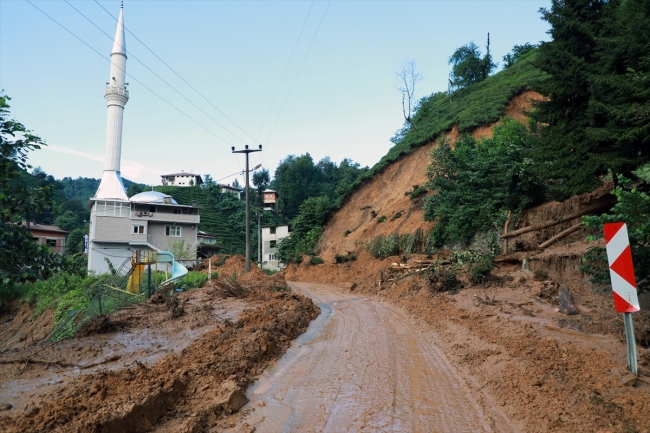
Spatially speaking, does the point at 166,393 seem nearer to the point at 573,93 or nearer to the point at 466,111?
the point at 573,93

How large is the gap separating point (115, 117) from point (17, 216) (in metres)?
53.3

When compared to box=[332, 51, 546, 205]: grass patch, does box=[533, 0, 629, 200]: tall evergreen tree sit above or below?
below

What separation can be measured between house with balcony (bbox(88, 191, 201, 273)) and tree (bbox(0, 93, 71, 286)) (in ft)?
138

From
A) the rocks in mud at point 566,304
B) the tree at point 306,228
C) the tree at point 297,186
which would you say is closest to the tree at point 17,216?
the rocks in mud at point 566,304

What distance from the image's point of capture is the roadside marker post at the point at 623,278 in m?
5.98

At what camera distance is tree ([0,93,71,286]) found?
17.9 feet

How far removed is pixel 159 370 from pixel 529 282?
454 inches

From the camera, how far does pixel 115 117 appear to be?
53688 millimetres

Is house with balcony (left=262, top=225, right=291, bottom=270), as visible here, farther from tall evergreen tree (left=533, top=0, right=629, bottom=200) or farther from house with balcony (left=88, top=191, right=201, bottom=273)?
tall evergreen tree (left=533, top=0, right=629, bottom=200)

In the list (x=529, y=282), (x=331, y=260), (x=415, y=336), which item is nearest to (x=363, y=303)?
(x=529, y=282)

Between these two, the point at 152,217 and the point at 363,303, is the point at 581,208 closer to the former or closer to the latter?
the point at 363,303

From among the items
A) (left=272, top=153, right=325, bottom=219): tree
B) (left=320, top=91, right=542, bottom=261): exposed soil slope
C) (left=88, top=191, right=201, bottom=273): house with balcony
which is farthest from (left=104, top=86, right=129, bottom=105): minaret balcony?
(left=272, top=153, right=325, bottom=219): tree

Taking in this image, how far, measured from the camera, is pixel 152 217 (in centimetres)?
5366

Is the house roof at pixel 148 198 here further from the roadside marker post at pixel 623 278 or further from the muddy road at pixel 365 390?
the roadside marker post at pixel 623 278
